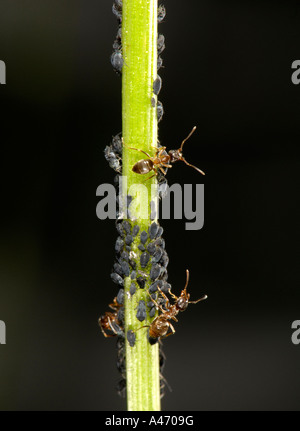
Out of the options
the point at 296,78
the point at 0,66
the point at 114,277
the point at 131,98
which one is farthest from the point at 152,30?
the point at 296,78

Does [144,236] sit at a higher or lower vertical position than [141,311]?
higher

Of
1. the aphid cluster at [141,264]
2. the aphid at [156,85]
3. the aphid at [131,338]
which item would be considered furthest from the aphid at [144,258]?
the aphid at [156,85]

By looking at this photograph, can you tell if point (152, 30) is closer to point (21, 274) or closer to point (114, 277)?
point (114, 277)

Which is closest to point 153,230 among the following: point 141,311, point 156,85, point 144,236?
point 144,236

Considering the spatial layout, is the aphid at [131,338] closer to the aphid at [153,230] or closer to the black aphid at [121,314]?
the black aphid at [121,314]

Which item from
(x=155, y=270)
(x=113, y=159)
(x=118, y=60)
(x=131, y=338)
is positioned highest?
(x=118, y=60)

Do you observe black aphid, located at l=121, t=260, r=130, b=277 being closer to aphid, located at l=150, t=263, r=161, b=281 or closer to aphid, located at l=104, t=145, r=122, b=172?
aphid, located at l=150, t=263, r=161, b=281

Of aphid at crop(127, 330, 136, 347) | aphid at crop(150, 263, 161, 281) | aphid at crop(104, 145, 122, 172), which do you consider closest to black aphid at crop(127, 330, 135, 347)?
aphid at crop(127, 330, 136, 347)

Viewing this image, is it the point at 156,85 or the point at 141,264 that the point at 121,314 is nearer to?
the point at 141,264
